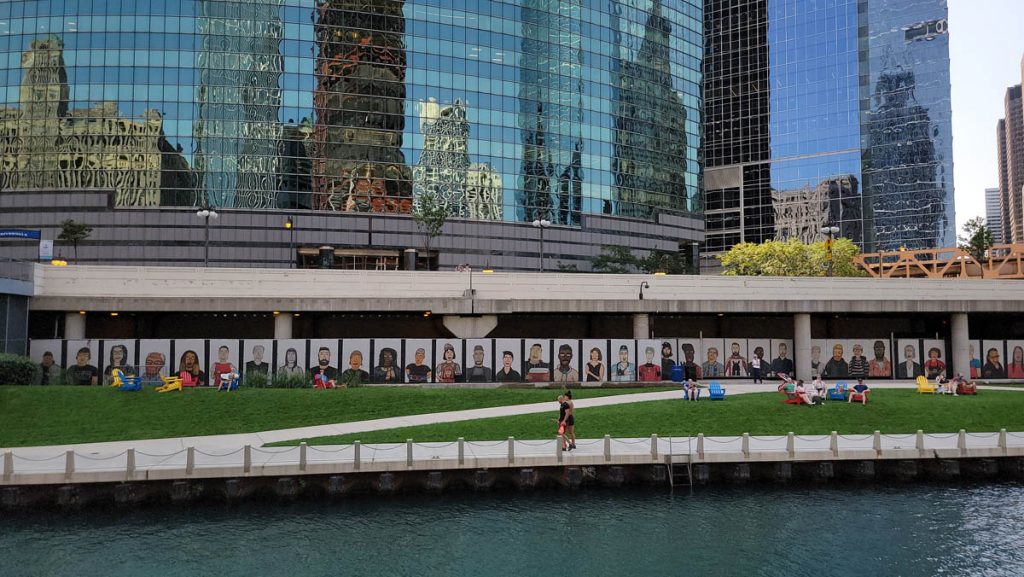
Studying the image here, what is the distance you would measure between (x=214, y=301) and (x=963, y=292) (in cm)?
4843

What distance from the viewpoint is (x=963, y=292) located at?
53.0m

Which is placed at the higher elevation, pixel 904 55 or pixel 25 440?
pixel 904 55

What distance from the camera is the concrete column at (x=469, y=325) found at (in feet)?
161

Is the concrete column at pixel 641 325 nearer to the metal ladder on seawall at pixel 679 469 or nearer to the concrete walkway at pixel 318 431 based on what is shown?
the concrete walkway at pixel 318 431

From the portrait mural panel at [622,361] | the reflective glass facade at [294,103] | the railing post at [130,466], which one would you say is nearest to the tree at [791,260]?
the reflective glass facade at [294,103]

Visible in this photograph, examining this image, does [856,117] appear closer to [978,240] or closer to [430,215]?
[978,240]

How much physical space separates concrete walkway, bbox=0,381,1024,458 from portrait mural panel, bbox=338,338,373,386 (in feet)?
34.7

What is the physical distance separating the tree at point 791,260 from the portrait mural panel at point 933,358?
137 feet

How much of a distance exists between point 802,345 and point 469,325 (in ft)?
71.0

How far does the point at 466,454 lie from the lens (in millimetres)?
26594

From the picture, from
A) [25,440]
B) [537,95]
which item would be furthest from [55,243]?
[25,440]

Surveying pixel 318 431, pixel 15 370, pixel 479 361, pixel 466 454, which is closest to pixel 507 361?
pixel 479 361

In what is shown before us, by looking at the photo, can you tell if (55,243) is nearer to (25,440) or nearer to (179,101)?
(179,101)

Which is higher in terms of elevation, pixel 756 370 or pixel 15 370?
pixel 15 370
